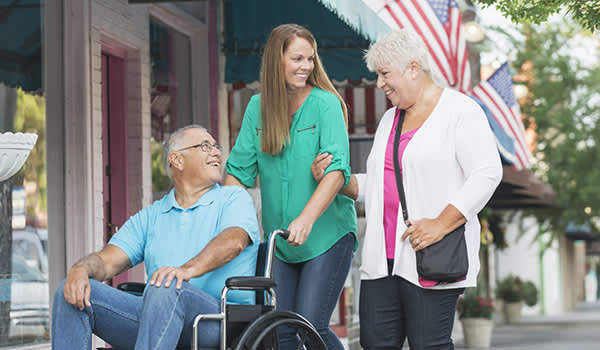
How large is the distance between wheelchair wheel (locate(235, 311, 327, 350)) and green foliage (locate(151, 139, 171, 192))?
410cm

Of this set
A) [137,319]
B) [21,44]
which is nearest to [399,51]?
[137,319]

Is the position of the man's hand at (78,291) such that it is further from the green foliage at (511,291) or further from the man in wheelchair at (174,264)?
the green foliage at (511,291)

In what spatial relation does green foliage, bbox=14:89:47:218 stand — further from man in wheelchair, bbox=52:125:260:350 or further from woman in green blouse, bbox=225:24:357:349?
woman in green blouse, bbox=225:24:357:349

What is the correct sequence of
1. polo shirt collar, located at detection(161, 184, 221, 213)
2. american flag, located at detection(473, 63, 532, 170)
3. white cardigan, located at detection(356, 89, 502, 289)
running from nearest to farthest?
white cardigan, located at detection(356, 89, 502, 289), polo shirt collar, located at detection(161, 184, 221, 213), american flag, located at detection(473, 63, 532, 170)

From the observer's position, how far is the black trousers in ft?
13.1

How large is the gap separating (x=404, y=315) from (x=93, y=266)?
4.39ft

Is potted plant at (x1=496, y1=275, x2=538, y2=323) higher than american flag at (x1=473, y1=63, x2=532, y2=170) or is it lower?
lower

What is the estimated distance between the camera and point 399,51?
4062 mm

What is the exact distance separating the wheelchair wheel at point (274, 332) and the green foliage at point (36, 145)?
9.00 feet

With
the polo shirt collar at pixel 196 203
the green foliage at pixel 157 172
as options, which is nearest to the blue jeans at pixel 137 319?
the polo shirt collar at pixel 196 203

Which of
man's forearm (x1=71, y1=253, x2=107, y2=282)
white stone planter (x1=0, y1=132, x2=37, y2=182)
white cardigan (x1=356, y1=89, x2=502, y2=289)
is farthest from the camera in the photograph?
white stone planter (x1=0, y1=132, x2=37, y2=182)

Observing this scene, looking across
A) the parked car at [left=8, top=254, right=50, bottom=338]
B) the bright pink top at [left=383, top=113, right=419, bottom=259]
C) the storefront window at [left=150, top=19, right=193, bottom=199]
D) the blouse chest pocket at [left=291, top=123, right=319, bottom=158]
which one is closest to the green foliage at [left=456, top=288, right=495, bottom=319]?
the storefront window at [left=150, top=19, right=193, bottom=199]

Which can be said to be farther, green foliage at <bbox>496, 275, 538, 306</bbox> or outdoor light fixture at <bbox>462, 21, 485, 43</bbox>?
green foliage at <bbox>496, 275, 538, 306</bbox>

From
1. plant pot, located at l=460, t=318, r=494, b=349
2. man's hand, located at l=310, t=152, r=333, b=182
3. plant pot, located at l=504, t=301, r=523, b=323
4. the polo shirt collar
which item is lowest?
plant pot, located at l=504, t=301, r=523, b=323
